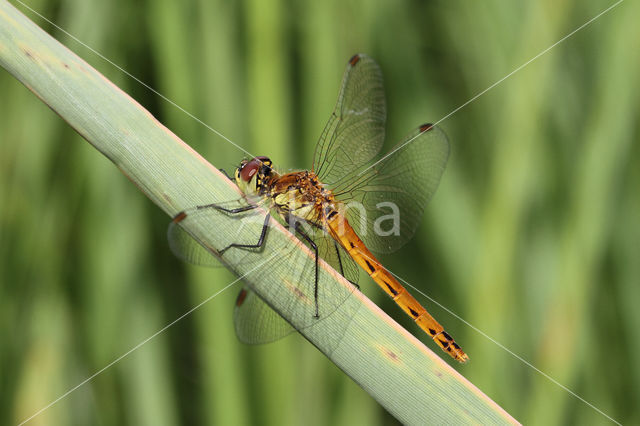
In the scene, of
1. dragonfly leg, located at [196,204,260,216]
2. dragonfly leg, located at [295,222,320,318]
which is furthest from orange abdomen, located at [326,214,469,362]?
dragonfly leg, located at [196,204,260,216]

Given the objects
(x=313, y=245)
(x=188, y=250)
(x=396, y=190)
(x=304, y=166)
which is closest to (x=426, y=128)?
(x=396, y=190)

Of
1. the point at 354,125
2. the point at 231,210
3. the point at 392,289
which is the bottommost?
the point at 231,210

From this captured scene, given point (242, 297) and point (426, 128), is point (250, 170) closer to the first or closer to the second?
point (242, 297)

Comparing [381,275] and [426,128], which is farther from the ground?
[426,128]

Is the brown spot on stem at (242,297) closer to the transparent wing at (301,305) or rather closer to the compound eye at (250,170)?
the transparent wing at (301,305)

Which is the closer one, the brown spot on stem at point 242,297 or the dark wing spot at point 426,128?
the brown spot on stem at point 242,297

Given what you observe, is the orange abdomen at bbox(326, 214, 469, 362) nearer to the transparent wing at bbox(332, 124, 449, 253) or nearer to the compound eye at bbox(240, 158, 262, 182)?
the transparent wing at bbox(332, 124, 449, 253)

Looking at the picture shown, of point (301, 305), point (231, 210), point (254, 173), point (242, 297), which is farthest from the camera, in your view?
point (254, 173)

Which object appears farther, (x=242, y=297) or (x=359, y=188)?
(x=359, y=188)

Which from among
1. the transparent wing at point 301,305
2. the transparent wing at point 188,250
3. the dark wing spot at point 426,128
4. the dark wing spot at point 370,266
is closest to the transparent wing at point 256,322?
the transparent wing at point 301,305
